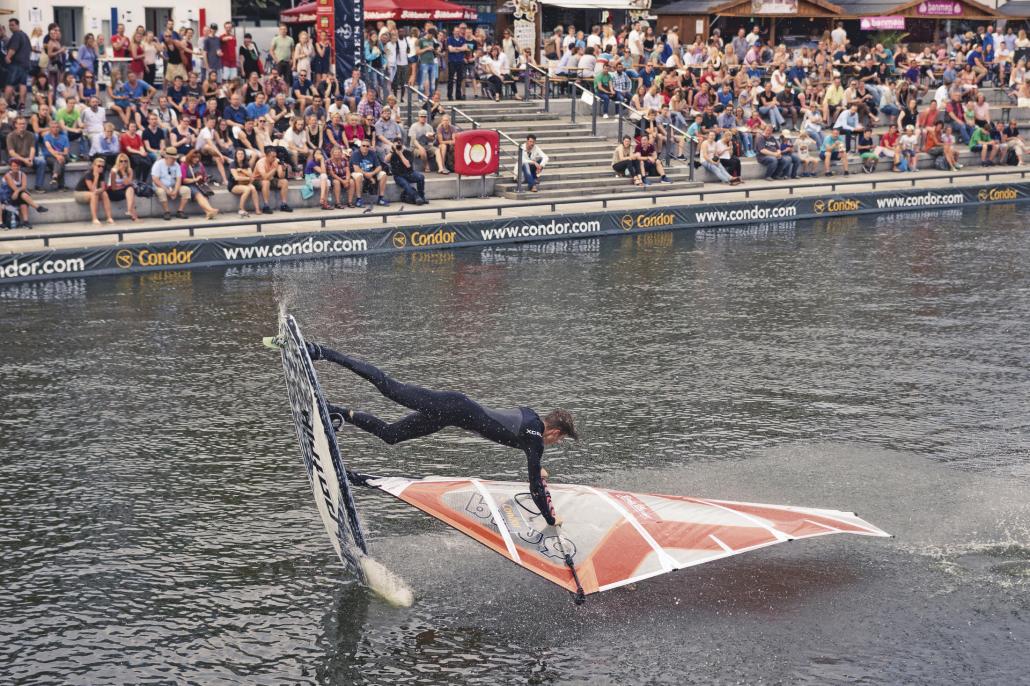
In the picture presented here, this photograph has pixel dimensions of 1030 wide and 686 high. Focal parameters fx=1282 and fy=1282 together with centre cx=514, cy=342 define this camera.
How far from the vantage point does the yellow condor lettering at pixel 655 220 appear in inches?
1215

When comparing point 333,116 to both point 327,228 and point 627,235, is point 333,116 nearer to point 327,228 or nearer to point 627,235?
point 327,228

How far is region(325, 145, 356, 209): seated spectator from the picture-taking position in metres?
30.4

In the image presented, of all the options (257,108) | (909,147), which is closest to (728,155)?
(909,147)

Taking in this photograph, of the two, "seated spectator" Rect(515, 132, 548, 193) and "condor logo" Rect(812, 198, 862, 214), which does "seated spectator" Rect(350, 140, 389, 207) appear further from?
"condor logo" Rect(812, 198, 862, 214)

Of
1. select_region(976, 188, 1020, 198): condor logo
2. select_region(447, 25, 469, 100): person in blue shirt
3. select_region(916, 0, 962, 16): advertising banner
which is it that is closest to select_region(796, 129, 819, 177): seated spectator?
select_region(976, 188, 1020, 198): condor logo

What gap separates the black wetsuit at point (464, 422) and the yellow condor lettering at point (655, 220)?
19.6m

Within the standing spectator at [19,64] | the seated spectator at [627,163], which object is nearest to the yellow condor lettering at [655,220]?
the seated spectator at [627,163]

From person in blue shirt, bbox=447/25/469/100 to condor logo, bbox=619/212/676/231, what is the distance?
910 centimetres

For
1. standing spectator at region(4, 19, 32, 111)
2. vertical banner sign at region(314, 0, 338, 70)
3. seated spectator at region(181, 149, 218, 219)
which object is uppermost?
vertical banner sign at region(314, 0, 338, 70)

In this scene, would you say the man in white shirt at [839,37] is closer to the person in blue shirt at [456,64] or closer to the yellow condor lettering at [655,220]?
the person in blue shirt at [456,64]

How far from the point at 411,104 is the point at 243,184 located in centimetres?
715

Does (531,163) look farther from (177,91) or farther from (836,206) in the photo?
(177,91)

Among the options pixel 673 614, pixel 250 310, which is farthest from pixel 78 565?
pixel 250 310

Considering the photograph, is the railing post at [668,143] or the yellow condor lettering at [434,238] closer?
the yellow condor lettering at [434,238]
